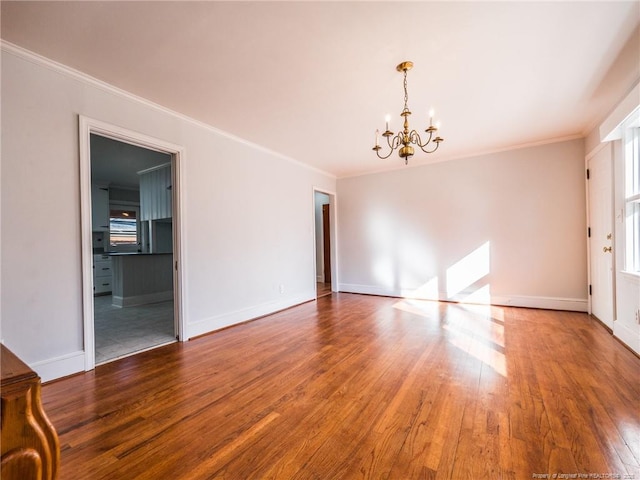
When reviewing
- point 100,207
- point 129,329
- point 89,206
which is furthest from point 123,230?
point 89,206

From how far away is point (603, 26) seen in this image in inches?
74.7

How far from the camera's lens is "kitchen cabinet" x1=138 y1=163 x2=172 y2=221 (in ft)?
18.4

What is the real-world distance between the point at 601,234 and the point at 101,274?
883cm

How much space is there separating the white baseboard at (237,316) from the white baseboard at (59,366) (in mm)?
958

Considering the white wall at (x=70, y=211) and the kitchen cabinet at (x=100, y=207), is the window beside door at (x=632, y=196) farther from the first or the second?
the kitchen cabinet at (x=100, y=207)

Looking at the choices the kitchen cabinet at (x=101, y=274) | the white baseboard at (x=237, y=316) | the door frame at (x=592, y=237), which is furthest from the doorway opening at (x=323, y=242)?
the kitchen cabinet at (x=101, y=274)

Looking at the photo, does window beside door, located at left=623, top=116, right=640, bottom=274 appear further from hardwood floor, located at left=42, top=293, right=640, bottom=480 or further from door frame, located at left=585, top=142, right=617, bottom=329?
hardwood floor, located at left=42, top=293, right=640, bottom=480

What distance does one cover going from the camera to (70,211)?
2.32 metres

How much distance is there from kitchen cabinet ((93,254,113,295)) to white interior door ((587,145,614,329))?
8499 mm

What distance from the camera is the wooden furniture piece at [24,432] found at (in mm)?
711

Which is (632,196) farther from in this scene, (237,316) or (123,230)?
(123,230)

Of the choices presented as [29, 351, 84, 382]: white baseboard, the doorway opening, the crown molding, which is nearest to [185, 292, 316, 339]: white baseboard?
[29, 351, 84, 382]: white baseboard

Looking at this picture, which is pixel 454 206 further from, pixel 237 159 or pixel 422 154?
pixel 237 159

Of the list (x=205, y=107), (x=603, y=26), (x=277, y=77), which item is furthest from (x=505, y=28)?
(x=205, y=107)
